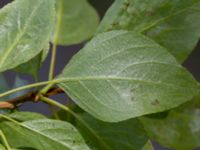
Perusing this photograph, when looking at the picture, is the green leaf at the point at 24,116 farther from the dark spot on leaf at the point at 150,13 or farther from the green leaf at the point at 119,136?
the dark spot on leaf at the point at 150,13

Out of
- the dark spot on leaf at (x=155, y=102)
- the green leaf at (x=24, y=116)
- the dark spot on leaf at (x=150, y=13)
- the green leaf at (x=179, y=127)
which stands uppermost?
the green leaf at (x=24, y=116)

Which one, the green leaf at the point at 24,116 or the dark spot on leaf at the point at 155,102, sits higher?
the green leaf at the point at 24,116

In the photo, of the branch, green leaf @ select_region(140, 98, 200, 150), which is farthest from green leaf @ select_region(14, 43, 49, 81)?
green leaf @ select_region(140, 98, 200, 150)

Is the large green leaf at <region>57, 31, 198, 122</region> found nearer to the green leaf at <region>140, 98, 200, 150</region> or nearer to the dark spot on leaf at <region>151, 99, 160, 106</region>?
the dark spot on leaf at <region>151, 99, 160, 106</region>

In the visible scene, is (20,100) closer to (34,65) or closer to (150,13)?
(34,65)

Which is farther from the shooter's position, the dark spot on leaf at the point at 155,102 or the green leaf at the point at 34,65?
the green leaf at the point at 34,65

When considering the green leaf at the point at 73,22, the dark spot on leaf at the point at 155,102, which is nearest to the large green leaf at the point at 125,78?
the dark spot on leaf at the point at 155,102
